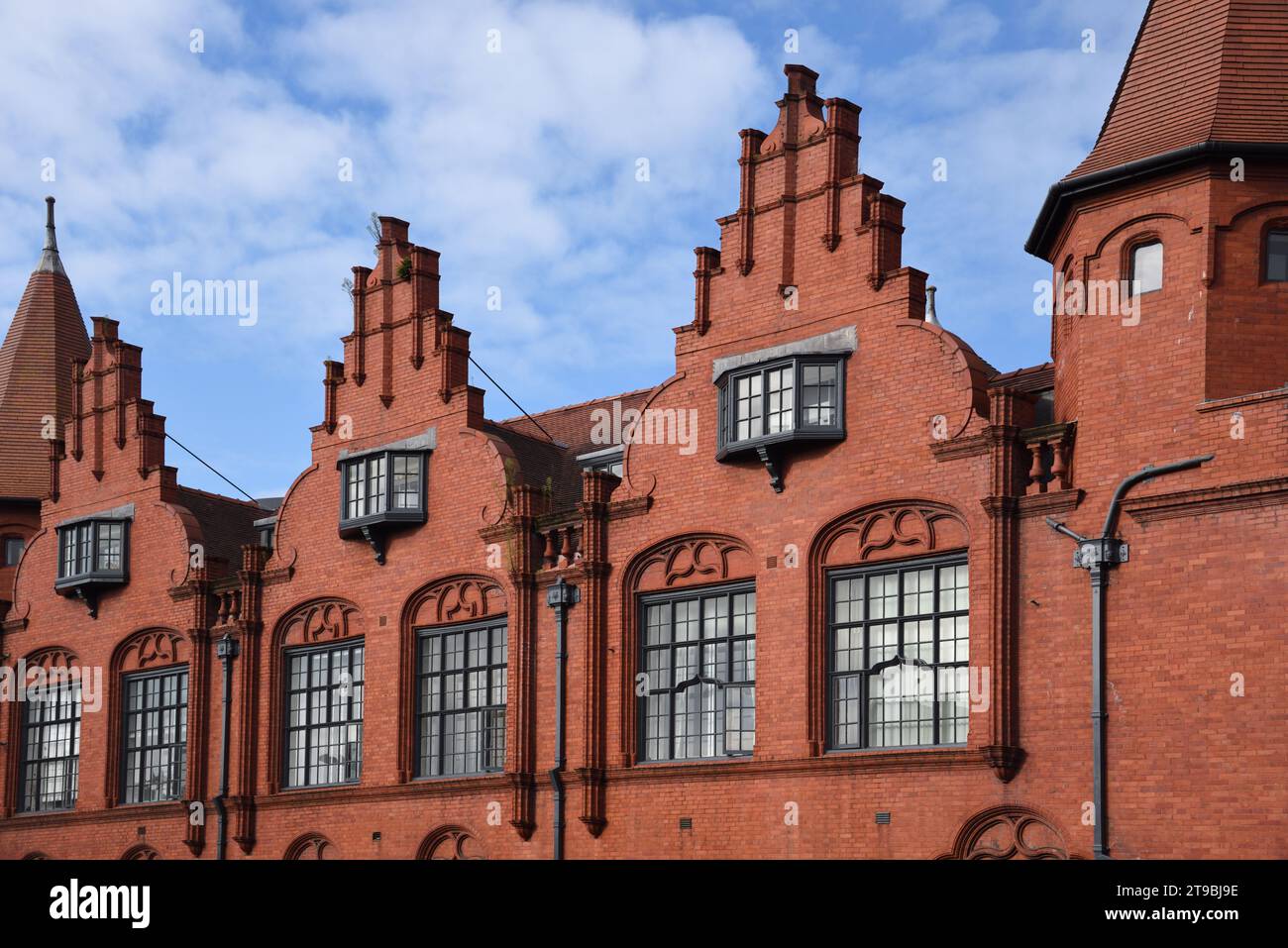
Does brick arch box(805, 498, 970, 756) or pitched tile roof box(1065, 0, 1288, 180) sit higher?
pitched tile roof box(1065, 0, 1288, 180)

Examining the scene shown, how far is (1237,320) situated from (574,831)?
13134mm

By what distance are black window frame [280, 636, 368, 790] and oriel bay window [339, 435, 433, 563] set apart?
2.17m

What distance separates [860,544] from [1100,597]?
4.20m

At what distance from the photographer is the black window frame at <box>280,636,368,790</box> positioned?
110ft

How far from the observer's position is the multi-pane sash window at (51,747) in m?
39.6

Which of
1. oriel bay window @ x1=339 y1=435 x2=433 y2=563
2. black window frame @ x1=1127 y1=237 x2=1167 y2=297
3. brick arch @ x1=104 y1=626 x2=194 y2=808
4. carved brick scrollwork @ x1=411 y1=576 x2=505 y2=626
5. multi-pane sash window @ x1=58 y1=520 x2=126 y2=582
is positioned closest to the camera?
black window frame @ x1=1127 y1=237 x2=1167 y2=297

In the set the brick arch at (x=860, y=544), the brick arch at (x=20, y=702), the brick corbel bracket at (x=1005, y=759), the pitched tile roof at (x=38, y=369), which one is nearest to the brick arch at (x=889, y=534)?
the brick arch at (x=860, y=544)

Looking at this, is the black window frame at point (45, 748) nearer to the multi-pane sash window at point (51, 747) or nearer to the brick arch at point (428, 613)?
the multi-pane sash window at point (51, 747)

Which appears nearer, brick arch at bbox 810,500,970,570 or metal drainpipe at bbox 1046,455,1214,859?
metal drainpipe at bbox 1046,455,1214,859

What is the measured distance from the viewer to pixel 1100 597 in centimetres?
2352

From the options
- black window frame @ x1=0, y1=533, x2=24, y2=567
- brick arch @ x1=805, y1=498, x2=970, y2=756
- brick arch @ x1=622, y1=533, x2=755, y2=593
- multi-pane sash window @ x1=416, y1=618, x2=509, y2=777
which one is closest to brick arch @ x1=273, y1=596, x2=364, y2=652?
multi-pane sash window @ x1=416, y1=618, x2=509, y2=777

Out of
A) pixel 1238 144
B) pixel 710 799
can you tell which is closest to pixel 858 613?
pixel 710 799

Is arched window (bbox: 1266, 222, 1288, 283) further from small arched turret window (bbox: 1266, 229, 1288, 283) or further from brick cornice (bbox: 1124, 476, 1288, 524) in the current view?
brick cornice (bbox: 1124, 476, 1288, 524)

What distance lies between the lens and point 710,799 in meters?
27.6
